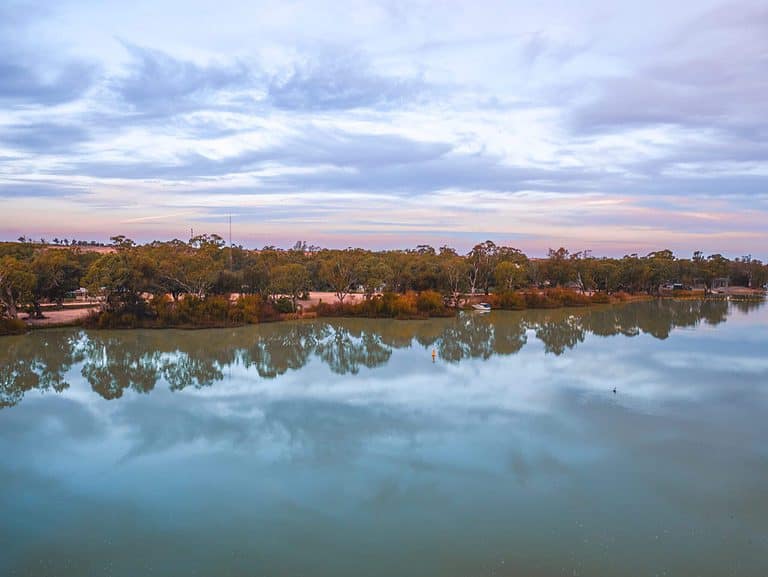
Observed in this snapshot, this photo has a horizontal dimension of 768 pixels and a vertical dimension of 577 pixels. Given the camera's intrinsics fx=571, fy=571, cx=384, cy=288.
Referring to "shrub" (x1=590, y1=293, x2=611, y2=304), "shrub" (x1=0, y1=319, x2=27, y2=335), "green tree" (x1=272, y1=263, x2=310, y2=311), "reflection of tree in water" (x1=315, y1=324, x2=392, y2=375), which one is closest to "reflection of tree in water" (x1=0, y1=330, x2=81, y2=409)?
"shrub" (x1=0, y1=319, x2=27, y2=335)

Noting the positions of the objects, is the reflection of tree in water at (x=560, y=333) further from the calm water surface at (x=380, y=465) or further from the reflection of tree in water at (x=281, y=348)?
the reflection of tree in water at (x=281, y=348)

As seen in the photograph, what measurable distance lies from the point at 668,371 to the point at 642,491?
1057cm

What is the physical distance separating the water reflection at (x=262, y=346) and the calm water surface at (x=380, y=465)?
0.61 ft

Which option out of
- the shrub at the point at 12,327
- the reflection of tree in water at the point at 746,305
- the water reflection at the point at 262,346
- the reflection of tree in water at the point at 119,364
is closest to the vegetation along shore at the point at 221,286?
the shrub at the point at 12,327

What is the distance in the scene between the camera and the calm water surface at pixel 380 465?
7031 millimetres

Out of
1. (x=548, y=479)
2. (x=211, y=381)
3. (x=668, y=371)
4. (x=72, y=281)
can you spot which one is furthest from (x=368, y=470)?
(x=72, y=281)

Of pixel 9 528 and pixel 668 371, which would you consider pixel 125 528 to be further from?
pixel 668 371

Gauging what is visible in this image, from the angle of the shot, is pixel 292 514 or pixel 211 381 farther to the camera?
pixel 211 381

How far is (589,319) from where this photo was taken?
110ft

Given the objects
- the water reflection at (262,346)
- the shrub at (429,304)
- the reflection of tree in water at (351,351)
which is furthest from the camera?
the shrub at (429,304)

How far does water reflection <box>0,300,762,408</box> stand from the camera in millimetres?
17189

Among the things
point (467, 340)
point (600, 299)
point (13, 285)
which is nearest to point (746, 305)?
point (600, 299)

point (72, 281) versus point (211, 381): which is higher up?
point (72, 281)

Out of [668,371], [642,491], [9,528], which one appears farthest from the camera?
[668,371]
